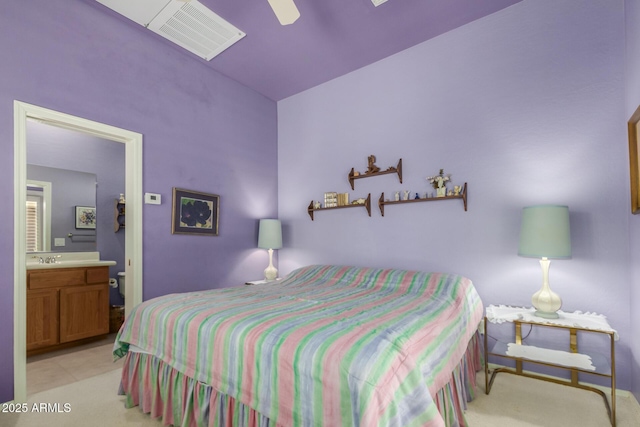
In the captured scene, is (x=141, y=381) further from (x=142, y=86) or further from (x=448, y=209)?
(x=448, y=209)

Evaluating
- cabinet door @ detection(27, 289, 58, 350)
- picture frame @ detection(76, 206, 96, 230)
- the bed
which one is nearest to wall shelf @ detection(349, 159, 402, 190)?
the bed

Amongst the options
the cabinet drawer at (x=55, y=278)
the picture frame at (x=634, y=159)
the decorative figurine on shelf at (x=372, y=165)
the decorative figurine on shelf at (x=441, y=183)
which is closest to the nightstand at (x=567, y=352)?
the picture frame at (x=634, y=159)

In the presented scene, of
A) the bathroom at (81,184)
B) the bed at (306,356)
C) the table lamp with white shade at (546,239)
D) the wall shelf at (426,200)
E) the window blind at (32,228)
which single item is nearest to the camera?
the bed at (306,356)

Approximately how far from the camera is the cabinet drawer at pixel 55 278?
9.11ft

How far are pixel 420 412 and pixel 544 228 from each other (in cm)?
150

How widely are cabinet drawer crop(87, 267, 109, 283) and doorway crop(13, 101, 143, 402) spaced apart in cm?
87

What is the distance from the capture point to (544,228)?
1970mm

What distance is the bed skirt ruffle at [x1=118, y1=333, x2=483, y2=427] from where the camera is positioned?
4.51ft

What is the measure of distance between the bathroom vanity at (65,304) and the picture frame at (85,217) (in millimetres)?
779

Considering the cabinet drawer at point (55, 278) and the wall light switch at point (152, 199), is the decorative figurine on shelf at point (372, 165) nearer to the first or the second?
the wall light switch at point (152, 199)

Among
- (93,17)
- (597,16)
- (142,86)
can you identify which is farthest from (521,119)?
(93,17)

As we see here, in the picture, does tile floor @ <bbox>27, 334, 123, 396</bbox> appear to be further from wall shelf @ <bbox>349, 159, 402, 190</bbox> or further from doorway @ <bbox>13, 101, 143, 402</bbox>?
wall shelf @ <bbox>349, 159, 402, 190</bbox>

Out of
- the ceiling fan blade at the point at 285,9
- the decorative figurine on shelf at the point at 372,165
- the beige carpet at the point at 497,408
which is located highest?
the ceiling fan blade at the point at 285,9

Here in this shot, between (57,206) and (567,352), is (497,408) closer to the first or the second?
(567,352)
